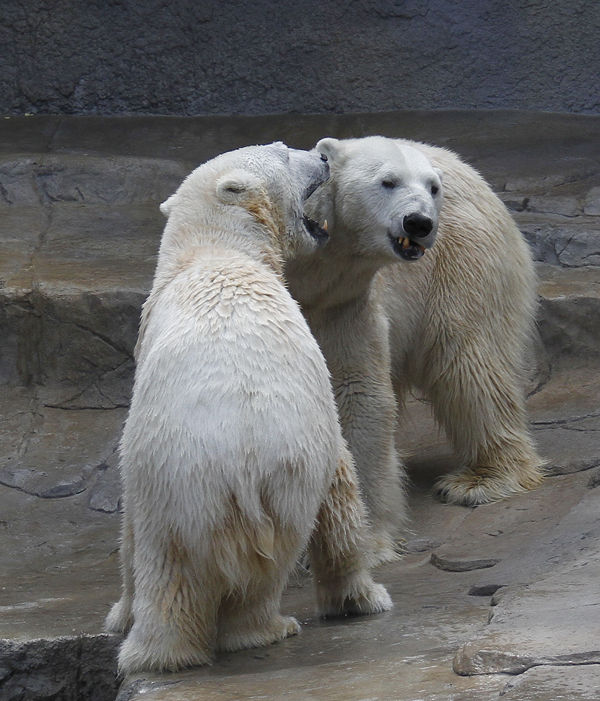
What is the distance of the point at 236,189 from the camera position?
2756 mm

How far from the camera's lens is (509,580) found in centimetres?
305

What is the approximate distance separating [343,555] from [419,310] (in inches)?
66.1

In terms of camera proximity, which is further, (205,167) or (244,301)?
(205,167)

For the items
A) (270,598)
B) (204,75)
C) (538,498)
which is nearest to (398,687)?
(270,598)

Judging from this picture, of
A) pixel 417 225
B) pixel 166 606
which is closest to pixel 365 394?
pixel 417 225

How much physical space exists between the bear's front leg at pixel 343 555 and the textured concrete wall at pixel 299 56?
5837 mm

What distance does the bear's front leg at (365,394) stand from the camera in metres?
3.81

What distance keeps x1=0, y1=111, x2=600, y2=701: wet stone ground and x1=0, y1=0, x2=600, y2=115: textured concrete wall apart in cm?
27

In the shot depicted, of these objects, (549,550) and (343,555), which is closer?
(343,555)

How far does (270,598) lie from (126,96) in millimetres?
6257

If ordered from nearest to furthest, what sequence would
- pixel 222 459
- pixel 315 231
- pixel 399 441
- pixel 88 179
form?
pixel 222 459 → pixel 315 231 → pixel 399 441 → pixel 88 179

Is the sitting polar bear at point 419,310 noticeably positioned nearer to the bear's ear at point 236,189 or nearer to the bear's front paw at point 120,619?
the bear's ear at point 236,189

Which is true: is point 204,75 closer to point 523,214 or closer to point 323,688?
point 523,214

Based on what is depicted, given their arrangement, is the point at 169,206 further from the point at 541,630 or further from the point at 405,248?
the point at 541,630
